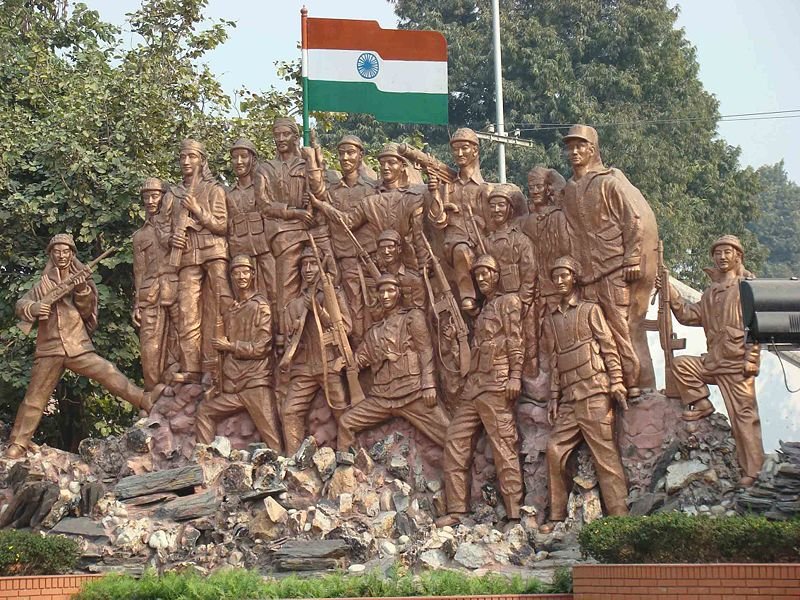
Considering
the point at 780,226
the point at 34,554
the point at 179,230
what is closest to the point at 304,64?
the point at 179,230

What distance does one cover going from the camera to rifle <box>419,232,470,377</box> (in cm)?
1783

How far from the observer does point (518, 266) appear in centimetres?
1766

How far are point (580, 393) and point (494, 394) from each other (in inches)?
39.4

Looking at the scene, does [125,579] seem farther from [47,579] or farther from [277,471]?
[277,471]

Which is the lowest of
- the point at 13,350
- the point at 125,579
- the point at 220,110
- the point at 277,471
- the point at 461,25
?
the point at 125,579

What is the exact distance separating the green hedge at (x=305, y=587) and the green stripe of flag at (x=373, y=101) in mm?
7377

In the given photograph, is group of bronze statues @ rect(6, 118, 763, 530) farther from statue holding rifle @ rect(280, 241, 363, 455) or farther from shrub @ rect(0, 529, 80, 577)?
shrub @ rect(0, 529, 80, 577)

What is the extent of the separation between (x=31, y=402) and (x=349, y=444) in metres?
4.31

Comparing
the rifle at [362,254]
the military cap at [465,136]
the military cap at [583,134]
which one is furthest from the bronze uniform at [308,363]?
the military cap at [583,134]

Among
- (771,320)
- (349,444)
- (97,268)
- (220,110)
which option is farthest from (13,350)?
(771,320)

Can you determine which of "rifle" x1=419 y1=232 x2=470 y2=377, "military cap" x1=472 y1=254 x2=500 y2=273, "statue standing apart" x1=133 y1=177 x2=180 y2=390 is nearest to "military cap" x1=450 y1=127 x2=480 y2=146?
"rifle" x1=419 y1=232 x2=470 y2=377

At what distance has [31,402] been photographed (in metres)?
19.9

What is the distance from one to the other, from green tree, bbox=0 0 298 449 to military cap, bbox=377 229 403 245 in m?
5.53

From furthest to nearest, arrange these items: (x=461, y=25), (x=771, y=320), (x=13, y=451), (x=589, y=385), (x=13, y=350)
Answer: (x=461, y=25) < (x=13, y=350) < (x=13, y=451) < (x=589, y=385) < (x=771, y=320)
